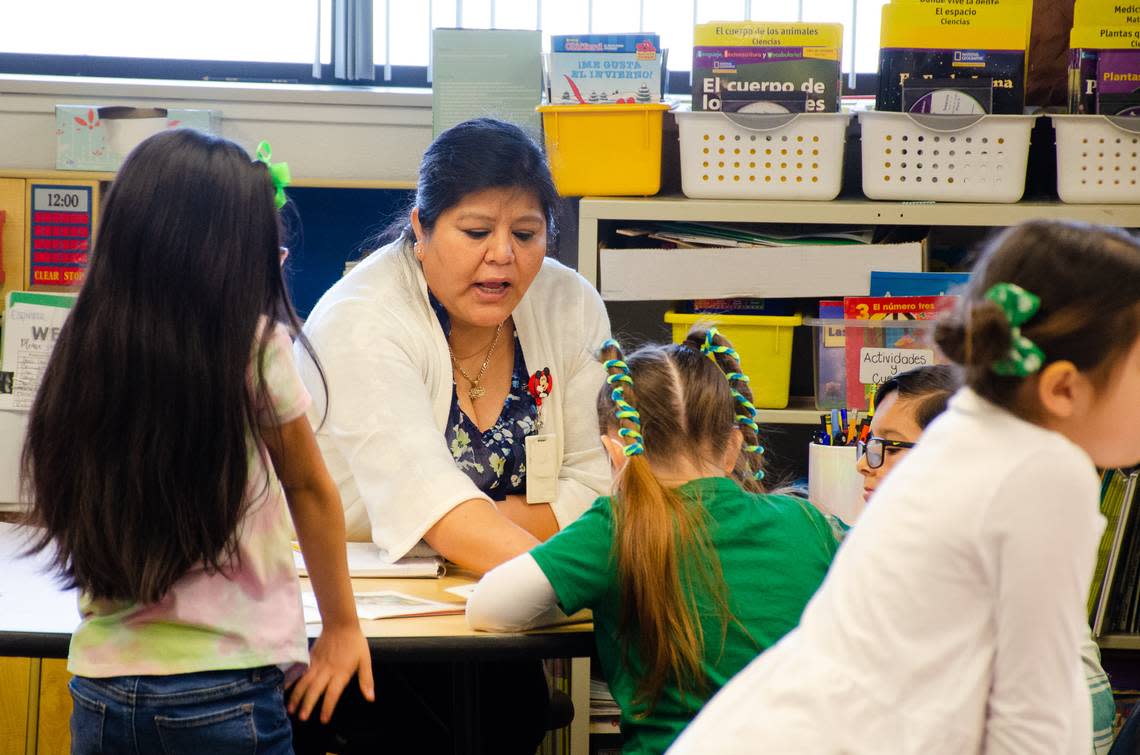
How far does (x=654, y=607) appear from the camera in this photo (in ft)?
4.72

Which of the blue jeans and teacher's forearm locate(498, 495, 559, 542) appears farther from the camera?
teacher's forearm locate(498, 495, 559, 542)

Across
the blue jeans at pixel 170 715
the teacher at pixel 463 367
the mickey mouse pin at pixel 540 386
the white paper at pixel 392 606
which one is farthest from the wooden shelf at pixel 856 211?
the blue jeans at pixel 170 715

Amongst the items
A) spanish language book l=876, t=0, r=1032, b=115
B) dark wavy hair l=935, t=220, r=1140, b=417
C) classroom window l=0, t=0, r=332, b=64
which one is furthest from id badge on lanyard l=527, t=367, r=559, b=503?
classroom window l=0, t=0, r=332, b=64

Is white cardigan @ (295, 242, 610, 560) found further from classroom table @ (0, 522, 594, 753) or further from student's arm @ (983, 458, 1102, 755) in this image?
student's arm @ (983, 458, 1102, 755)

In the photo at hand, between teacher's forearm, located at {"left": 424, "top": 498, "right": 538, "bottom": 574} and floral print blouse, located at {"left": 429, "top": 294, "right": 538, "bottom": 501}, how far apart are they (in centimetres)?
21

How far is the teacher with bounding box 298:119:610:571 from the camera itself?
191 cm

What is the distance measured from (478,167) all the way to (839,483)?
79 centimetres

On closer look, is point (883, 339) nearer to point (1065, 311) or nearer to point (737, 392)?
point (737, 392)

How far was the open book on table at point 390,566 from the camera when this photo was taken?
6.04ft

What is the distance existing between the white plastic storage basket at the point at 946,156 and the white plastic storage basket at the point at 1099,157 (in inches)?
3.1

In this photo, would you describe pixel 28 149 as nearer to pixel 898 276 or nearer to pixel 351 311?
pixel 351 311

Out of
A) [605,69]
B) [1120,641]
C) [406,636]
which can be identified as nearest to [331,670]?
[406,636]

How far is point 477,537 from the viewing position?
6.01ft

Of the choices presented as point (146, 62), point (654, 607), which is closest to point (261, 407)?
point (654, 607)
